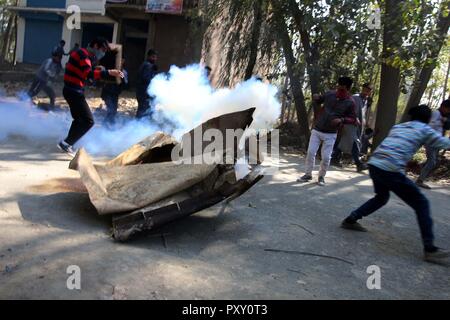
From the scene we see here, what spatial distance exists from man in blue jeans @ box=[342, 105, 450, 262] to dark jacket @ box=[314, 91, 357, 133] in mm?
2034

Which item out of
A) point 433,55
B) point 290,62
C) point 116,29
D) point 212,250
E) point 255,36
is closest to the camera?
point 212,250

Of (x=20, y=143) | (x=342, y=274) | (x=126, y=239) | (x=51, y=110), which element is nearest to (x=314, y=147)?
(x=342, y=274)

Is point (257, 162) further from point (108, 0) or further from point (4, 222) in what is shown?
point (108, 0)

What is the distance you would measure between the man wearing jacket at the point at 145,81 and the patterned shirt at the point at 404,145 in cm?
609

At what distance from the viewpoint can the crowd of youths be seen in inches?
176

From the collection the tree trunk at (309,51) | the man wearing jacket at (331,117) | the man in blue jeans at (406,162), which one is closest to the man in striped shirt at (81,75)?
the man wearing jacket at (331,117)

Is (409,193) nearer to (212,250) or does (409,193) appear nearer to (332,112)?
(212,250)

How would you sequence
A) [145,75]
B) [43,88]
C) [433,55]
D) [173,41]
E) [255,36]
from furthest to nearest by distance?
1. [173,41]
2. [255,36]
3. [43,88]
4. [433,55]
5. [145,75]

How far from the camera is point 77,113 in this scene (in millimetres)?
7012

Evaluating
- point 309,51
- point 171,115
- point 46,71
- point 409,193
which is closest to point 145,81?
point 171,115

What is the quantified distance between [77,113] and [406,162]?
4.74m

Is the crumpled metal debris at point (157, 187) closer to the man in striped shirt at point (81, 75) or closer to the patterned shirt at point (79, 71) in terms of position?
the man in striped shirt at point (81, 75)

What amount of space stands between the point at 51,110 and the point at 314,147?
25.5 ft

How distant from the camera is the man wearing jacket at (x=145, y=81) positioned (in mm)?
9578
